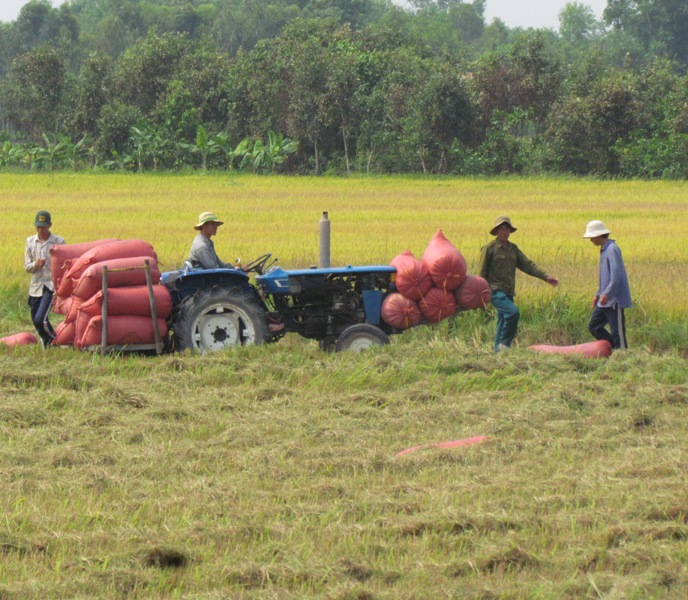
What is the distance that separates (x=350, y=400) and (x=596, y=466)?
79.7 inches

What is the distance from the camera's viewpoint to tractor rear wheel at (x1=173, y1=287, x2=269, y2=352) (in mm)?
8703

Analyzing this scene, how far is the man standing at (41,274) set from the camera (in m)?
9.33

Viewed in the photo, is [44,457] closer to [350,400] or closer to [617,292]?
[350,400]

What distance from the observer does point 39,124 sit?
149ft

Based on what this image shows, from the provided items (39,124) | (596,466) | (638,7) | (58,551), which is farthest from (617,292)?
(638,7)

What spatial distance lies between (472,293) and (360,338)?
945mm

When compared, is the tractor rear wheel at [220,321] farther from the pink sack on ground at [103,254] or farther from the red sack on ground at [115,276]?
the pink sack on ground at [103,254]

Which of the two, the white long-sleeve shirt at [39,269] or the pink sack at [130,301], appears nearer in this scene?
the pink sack at [130,301]

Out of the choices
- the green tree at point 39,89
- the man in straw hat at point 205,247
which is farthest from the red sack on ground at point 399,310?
the green tree at point 39,89

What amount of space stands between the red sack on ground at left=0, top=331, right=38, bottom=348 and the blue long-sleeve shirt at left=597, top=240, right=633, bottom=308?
182 inches

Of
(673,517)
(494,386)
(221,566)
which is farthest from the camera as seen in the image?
(494,386)

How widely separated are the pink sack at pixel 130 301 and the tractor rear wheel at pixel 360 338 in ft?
4.48

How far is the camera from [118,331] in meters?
8.59

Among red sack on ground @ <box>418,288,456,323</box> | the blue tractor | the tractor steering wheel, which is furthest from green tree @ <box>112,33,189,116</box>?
red sack on ground @ <box>418,288,456,323</box>
